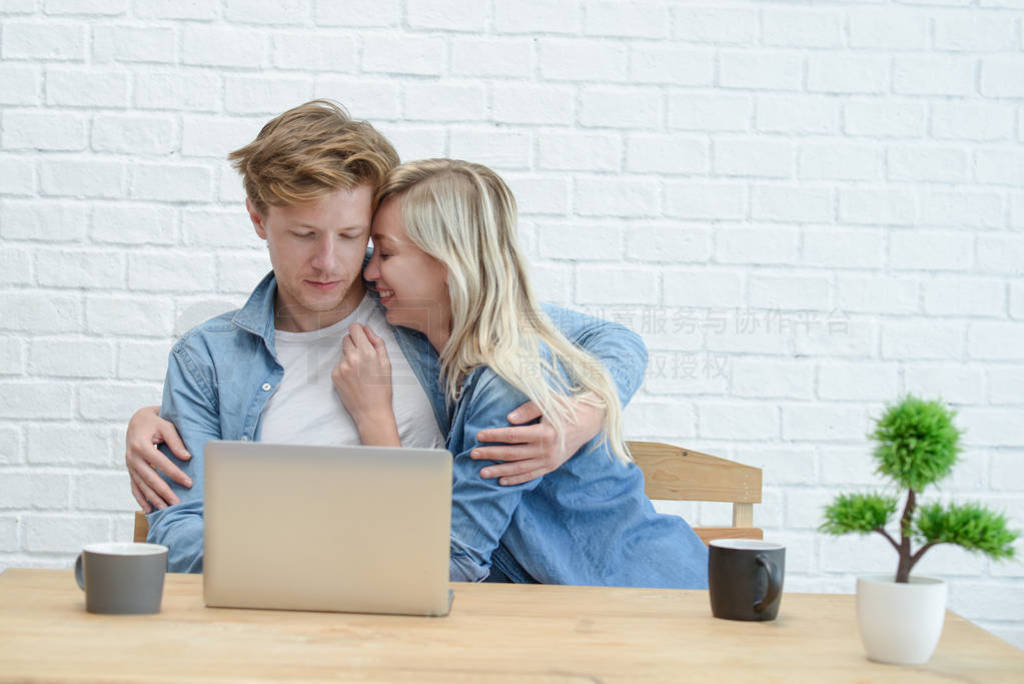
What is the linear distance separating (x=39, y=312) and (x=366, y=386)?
87cm

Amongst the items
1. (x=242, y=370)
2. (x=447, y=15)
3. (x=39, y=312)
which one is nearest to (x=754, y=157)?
(x=447, y=15)

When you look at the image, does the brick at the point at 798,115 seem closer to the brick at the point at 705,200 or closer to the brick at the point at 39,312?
the brick at the point at 705,200

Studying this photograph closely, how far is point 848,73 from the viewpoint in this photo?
6.93 feet

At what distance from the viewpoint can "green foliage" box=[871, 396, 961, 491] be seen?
0.82 meters

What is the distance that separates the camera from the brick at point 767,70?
2.09 meters

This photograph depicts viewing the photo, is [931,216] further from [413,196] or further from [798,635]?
[798,635]

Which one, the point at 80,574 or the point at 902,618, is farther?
the point at 80,574

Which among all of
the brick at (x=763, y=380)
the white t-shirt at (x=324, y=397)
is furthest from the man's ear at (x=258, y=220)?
the brick at (x=763, y=380)

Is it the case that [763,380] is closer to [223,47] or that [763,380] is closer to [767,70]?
[767,70]

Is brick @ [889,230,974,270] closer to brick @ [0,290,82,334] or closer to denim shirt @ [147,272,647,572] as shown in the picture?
denim shirt @ [147,272,647,572]

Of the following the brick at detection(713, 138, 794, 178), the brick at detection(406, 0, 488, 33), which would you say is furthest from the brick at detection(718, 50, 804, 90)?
the brick at detection(406, 0, 488, 33)

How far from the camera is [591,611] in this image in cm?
102

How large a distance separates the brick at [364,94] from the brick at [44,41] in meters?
0.48

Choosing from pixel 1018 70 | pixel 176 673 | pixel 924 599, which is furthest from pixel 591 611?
pixel 1018 70
